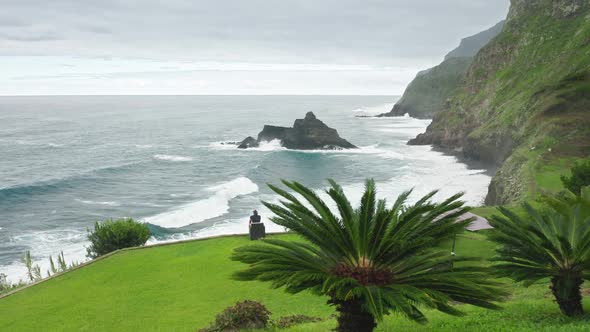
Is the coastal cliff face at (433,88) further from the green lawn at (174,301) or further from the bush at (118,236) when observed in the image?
the green lawn at (174,301)

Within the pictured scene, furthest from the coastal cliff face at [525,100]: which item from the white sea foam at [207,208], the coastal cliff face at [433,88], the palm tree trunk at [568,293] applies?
the coastal cliff face at [433,88]

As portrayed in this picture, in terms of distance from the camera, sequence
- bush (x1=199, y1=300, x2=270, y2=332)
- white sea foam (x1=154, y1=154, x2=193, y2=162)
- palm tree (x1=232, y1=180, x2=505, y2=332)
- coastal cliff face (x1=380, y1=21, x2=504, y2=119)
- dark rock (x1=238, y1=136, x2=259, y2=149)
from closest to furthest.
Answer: palm tree (x1=232, y1=180, x2=505, y2=332)
bush (x1=199, y1=300, x2=270, y2=332)
white sea foam (x1=154, y1=154, x2=193, y2=162)
dark rock (x1=238, y1=136, x2=259, y2=149)
coastal cliff face (x1=380, y1=21, x2=504, y2=119)

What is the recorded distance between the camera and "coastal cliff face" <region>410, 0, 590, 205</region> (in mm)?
44281

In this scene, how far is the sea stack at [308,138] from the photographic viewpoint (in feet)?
303

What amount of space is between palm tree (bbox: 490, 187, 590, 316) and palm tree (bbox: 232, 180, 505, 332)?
9.68 ft

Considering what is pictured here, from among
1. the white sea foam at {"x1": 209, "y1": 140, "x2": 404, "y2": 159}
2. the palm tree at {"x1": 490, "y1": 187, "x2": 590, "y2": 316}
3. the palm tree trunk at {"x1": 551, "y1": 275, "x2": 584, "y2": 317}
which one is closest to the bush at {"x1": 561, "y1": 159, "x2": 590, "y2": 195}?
the palm tree at {"x1": 490, "y1": 187, "x2": 590, "y2": 316}

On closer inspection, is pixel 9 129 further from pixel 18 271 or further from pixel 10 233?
pixel 18 271

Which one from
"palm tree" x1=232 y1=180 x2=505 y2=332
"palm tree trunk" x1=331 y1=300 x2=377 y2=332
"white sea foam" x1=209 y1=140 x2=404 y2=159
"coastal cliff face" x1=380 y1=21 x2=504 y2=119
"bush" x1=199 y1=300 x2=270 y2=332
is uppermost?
"coastal cliff face" x1=380 y1=21 x2=504 y2=119

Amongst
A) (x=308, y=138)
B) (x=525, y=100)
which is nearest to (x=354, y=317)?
(x=525, y=100)

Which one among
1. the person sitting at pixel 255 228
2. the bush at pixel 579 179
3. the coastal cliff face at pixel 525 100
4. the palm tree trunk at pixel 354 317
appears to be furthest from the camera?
the coastal cliff face at pixel 525 100

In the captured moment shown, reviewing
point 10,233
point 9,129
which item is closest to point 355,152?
point 10,233

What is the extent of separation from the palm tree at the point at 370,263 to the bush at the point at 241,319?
3436mm

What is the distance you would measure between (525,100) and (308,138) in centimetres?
4014

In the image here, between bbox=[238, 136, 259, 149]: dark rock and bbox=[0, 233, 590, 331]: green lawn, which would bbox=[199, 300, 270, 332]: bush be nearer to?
bbox=[0, 233, 590, 331]: green lawn
